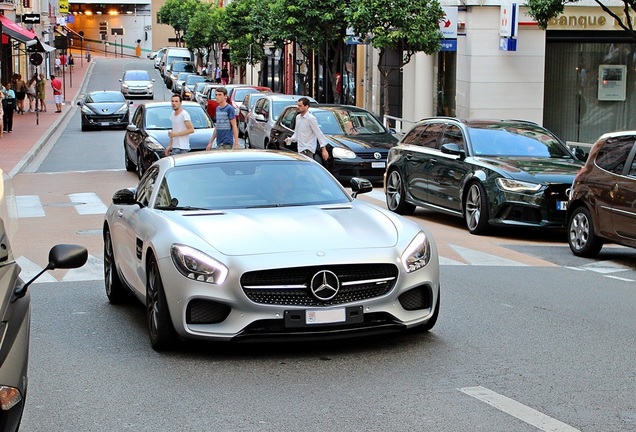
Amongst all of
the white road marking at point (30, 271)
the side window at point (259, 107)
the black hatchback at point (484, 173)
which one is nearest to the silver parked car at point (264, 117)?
the side window at point (259, 107)

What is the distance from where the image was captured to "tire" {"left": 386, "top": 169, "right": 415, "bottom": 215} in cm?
1878

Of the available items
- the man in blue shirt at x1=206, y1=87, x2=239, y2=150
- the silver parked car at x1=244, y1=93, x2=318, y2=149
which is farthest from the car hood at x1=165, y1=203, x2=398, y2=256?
the silver parked car at x1=244, y1=93, x2=318, y2=149

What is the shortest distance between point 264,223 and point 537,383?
2.32m

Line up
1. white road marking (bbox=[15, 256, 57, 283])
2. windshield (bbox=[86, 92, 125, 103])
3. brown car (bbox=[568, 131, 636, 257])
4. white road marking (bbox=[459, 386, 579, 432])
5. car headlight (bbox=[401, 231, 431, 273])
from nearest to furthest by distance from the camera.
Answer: white road marking (bbox=[459, 386, 579, 432])
car headlight (bbox=[401, 231, 431, 273])
white road marking (bbox=[15, 256, 57, 283])
brown car (bbox=[568, 131, 636, 257])
windshield (bbox=[86, 92, 125, 103])

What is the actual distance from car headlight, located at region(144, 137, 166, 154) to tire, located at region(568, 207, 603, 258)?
395 inches

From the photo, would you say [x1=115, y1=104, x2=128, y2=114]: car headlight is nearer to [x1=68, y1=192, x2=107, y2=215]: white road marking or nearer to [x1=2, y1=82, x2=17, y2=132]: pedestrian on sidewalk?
[x1=2, y1=82, x2=17, y2=132]: pedestrian on sidewalk

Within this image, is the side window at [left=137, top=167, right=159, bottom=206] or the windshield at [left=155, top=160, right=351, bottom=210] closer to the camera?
the windshield at [left=155, top=160, right=351, bottom=210]

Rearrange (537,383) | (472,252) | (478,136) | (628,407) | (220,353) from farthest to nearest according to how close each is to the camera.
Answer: (478,136) < (472,252) < (220,353) < (537,383) < (628,407)

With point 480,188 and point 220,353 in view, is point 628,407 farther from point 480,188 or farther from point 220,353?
point 480,188

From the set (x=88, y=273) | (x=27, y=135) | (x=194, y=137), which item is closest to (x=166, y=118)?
(x=194, y=137)

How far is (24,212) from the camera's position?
18.8m

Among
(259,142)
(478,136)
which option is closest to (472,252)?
(478,136)

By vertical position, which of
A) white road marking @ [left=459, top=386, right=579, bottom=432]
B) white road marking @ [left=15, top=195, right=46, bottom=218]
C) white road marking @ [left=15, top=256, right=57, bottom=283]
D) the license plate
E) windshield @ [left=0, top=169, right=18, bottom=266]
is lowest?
white road marking @ [left=15, top=195, right=46, bottom=218]

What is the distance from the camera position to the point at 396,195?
1902 centimetres
